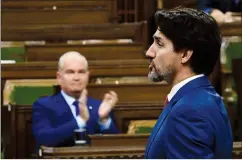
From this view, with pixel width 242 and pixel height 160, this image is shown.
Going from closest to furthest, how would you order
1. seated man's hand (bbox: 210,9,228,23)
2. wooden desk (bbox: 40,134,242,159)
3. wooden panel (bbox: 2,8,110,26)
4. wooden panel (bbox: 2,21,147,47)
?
wooden desk (bbox: 40,134,242,159) < seated man's hand (bbox: 210,9,228,23) < wooden panel (bbox: 2,21,147,47) < wooden panel (bbox: 2,8,110,26)

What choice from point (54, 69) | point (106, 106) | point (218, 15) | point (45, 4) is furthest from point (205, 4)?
point (45, 4)

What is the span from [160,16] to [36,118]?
1.14 metres

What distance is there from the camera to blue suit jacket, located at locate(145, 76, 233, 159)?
833 millimetres

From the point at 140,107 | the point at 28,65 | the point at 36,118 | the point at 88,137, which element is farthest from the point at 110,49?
the point at 88,137

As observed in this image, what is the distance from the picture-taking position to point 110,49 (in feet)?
8.83

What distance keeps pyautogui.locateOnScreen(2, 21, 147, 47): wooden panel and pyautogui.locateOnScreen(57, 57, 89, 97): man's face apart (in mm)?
933

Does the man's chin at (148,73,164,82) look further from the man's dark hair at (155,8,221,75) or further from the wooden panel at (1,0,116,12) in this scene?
the wooden panel at (1,0,116,12)

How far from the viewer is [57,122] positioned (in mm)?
1969

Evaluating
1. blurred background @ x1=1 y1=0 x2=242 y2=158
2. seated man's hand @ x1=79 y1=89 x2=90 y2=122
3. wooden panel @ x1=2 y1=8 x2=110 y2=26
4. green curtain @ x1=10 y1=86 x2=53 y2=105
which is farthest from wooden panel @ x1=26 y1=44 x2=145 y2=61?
seated man's hand @ x1=79 y1=89 x2=90 y2=122

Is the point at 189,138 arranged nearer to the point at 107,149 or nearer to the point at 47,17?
the point at 107,149

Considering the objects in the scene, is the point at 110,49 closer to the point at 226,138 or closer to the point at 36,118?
the point at 36,118

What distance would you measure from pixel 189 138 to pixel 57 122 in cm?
117

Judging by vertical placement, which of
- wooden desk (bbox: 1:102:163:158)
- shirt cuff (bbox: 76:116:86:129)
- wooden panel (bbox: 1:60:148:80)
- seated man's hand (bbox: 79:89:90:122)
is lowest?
wooden desk (bbox: 1:102:163:158)

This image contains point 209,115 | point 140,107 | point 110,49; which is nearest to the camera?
point 209,115
